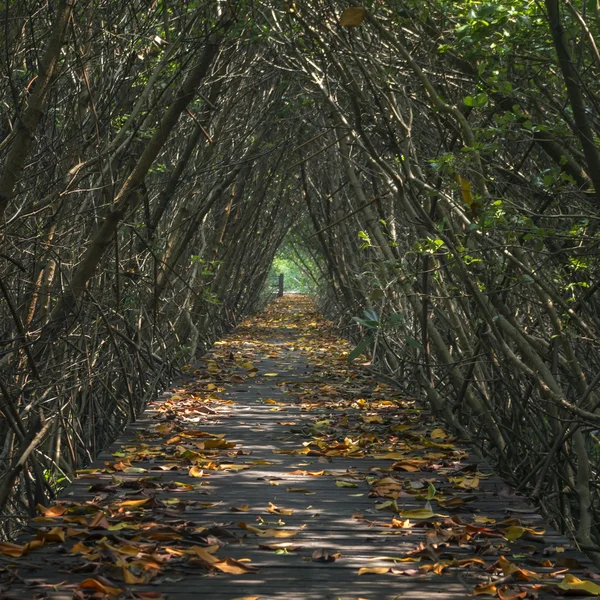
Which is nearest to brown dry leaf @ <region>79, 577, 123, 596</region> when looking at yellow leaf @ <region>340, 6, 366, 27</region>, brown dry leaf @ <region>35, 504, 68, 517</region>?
brown dry leaf @ <region>35, 504, 68, 517</region>

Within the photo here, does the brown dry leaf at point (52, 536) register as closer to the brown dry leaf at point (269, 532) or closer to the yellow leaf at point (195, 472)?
the brown dry leaf at point (269, 532)

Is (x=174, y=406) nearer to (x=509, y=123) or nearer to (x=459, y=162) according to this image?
(x=459, y=162)

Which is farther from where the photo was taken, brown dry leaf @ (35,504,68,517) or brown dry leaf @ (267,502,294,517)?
brown dry leaf @ (267,502,294,517)

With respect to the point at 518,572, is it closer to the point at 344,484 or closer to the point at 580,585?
the point at 580,585

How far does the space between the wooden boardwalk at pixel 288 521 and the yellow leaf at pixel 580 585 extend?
1 centimetres

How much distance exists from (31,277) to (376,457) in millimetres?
2350

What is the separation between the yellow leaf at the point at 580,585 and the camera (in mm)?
2990

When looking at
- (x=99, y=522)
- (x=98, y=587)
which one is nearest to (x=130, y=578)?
(x=98, y=587)

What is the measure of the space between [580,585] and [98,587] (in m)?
1.59

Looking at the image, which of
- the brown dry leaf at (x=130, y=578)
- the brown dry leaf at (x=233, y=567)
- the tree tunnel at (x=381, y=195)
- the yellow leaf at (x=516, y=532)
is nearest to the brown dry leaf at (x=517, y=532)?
the yellow leaf at (x=516, y=532)

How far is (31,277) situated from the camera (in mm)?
5520

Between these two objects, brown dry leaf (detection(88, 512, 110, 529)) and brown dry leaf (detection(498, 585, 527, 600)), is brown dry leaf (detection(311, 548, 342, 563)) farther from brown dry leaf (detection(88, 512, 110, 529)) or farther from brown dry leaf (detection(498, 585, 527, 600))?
brown dry leaf (detection(88, 512, 110, 529))

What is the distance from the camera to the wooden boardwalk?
3.10 meters

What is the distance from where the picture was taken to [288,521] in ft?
13.0
